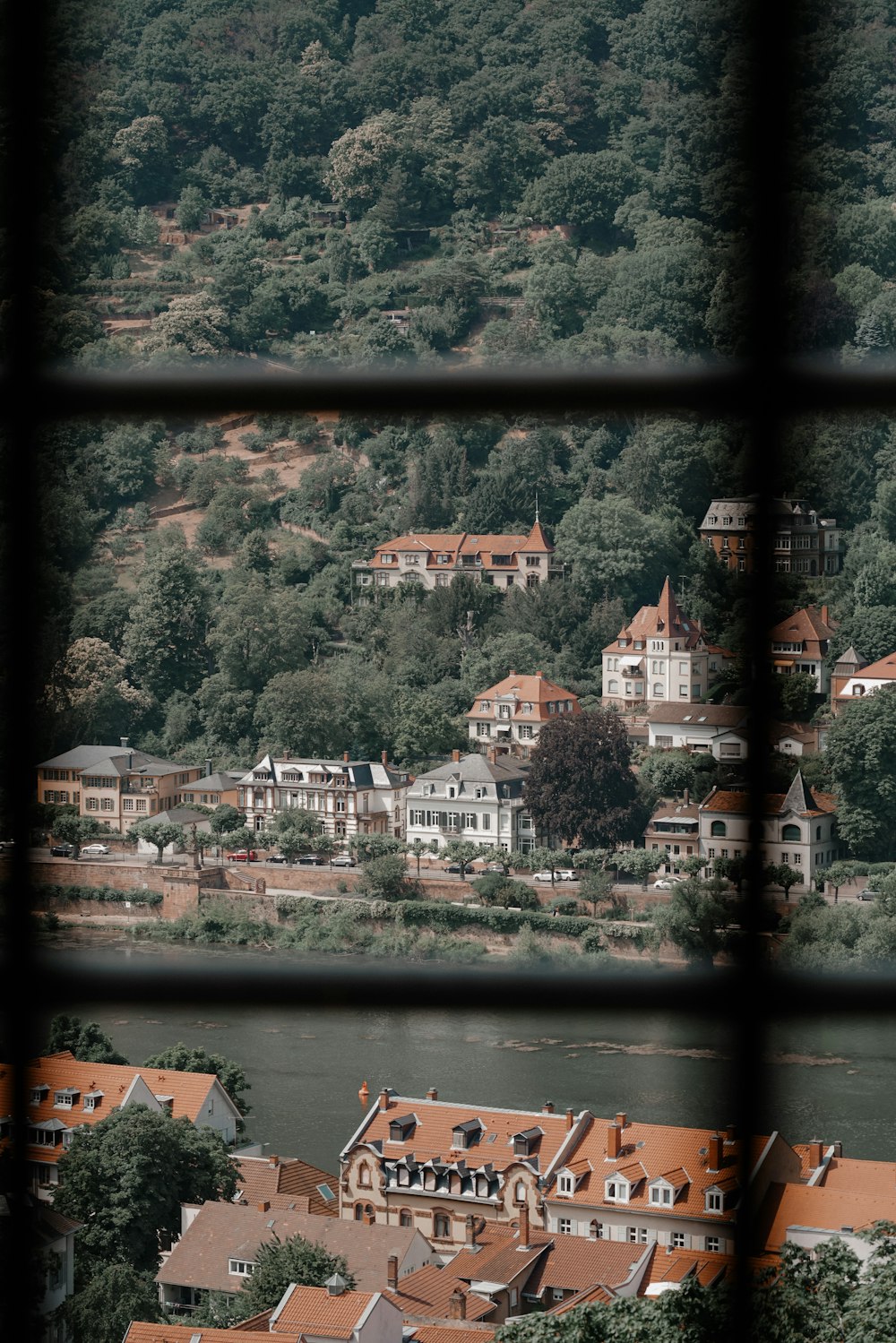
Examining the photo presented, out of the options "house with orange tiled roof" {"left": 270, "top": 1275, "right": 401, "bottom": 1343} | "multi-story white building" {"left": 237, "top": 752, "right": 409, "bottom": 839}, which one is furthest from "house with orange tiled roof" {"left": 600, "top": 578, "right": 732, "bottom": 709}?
"house with orange tiled roof" {"left": 270, "top": 1275, "right": 401, "bottom": 1343}

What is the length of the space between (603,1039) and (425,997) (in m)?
0.42

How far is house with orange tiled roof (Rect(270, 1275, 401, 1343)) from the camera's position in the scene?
242 centimetres

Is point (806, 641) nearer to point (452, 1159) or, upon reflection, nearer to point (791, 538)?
point (791, 538)

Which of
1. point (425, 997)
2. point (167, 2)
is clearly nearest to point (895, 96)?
point (167, 2)

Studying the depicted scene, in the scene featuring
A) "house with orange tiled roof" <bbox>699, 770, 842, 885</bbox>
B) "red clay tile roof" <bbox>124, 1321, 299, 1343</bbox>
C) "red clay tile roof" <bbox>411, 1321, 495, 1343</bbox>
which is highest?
"house with orange tiled roof" <bbox>699, 770, 842, 885</bbox>

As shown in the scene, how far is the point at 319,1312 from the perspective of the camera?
255 centimetres

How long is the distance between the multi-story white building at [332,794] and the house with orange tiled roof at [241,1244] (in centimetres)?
81

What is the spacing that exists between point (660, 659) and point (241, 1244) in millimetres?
1218

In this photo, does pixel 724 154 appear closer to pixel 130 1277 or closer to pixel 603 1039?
pixel 603 1039

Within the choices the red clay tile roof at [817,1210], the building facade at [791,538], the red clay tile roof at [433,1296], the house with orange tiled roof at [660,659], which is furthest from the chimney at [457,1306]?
the building facade at [791,538]

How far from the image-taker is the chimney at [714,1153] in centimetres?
193

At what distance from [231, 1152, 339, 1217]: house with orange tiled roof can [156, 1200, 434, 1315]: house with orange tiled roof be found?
0.07 ft

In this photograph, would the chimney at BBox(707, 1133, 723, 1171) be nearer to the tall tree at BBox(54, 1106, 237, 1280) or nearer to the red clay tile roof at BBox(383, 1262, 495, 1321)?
the red clay tile roof at BBox(383, 1262, 495, 1321)

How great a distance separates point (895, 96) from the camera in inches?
80.9
